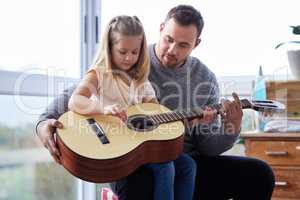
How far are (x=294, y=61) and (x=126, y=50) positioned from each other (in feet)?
2.83

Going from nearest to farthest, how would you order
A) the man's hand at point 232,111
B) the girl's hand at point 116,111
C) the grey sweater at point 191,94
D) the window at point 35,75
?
the girl's hand at point 116,111 → the man's hand at point 232,111 → the grey sweater at point 191,94 → the window at point 35,75

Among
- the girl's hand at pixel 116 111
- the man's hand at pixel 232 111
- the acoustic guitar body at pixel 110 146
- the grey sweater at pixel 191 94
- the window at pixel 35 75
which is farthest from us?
the window at pixel 35 75

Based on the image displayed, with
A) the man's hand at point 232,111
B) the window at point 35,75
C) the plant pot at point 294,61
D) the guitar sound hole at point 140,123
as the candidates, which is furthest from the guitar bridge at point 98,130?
the plant pot at point 294,61

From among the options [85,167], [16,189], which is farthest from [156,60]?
[16,189]

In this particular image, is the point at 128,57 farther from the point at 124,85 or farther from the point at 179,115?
the point at 179,115

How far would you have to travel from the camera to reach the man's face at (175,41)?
1.40 m

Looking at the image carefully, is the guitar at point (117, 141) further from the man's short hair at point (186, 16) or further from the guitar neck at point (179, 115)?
the man's short hair at point (186, 16)

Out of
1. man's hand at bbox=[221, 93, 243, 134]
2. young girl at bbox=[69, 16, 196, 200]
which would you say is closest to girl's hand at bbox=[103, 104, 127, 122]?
young girl at bbox=[69, 16, 196, 200]

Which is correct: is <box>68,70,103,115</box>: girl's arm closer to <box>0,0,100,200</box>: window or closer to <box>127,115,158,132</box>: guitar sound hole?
<box>127,115,158,132</box>: guitar sound hole

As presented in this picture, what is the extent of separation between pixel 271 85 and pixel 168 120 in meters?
0.69

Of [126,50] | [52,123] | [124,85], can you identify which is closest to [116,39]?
[126,50]

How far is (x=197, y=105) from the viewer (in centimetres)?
148

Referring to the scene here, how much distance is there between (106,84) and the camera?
4.31 feet

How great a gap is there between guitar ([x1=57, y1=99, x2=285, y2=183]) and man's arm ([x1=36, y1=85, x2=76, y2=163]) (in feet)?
0.11
